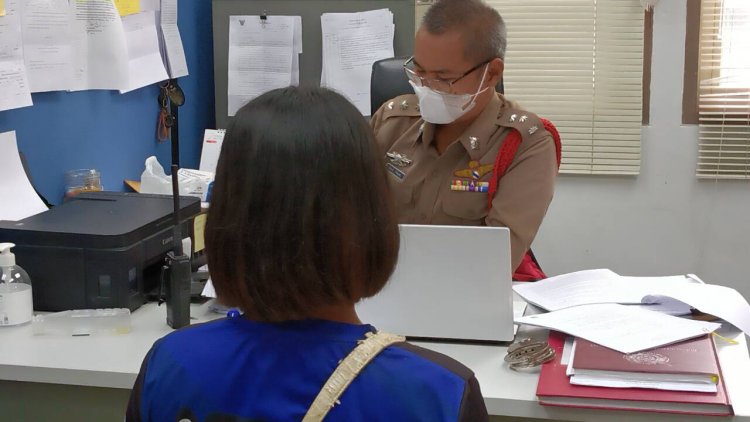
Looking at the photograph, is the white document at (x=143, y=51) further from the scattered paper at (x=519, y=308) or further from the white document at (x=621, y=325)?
the white document at (x=621, y=325)

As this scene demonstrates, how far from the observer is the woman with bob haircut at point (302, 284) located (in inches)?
30.8

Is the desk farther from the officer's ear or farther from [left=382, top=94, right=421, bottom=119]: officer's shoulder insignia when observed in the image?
[left=382, top=94, right=421, bottom=119]: officer's shoulder insignia

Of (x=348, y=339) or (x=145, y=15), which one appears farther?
(x=145, y=15)

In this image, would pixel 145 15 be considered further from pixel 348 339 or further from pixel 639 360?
pixel 348 339

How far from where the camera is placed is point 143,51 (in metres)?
2.69

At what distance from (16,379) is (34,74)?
94cm

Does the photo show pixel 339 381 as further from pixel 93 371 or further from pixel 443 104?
pixel 443 104

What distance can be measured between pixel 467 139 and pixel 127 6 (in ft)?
3.72

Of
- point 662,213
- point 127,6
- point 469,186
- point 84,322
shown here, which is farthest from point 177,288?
point 662,213

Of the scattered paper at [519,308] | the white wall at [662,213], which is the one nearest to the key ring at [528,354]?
the scattered paper at [519,308]

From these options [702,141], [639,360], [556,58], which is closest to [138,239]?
[639,360]

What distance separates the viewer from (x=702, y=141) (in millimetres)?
3197

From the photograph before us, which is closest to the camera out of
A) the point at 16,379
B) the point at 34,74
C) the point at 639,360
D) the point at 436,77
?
the point at 639,360

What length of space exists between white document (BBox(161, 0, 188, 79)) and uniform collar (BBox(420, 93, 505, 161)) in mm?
1179
